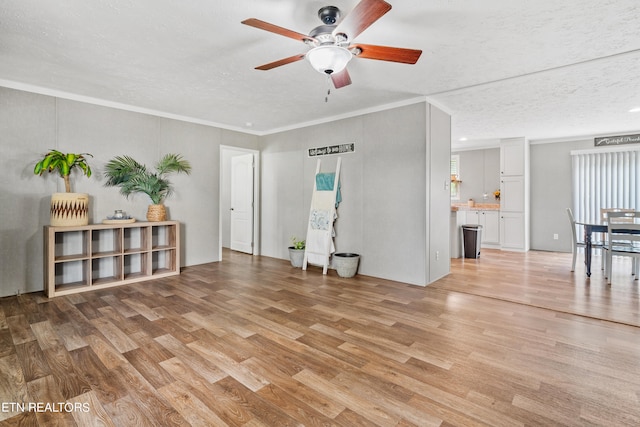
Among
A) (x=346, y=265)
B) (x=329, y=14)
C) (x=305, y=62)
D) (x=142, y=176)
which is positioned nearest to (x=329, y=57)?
(x=329, y=14)

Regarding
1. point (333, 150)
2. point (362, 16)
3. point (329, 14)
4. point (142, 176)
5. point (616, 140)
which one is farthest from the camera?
point (616, 140)

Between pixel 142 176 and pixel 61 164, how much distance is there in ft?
3.42

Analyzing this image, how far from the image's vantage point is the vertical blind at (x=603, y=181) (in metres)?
6.27

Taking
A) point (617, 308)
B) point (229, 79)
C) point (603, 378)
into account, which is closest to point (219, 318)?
point (229, 79)

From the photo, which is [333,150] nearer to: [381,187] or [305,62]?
[381,187]

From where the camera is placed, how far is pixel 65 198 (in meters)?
3.80

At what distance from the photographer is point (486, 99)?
171 inches

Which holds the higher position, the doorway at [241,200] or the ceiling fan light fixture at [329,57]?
the ceiling fan light fixture at [329,57]

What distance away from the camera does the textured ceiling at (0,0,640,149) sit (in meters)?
2.34

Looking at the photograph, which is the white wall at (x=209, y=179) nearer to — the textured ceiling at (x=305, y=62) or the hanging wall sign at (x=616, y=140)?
the textured ceiling at (x=305, y=62)

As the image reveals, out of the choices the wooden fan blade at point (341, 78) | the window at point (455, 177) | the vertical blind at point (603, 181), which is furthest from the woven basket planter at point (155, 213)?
the vertical blind at point (603, 181)

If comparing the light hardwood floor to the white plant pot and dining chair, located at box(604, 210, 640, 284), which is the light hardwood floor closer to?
dining chair, located at box(604, 210, 640, 284)

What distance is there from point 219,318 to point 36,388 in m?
1.38

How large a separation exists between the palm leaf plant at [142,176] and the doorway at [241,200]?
3.89 feet
